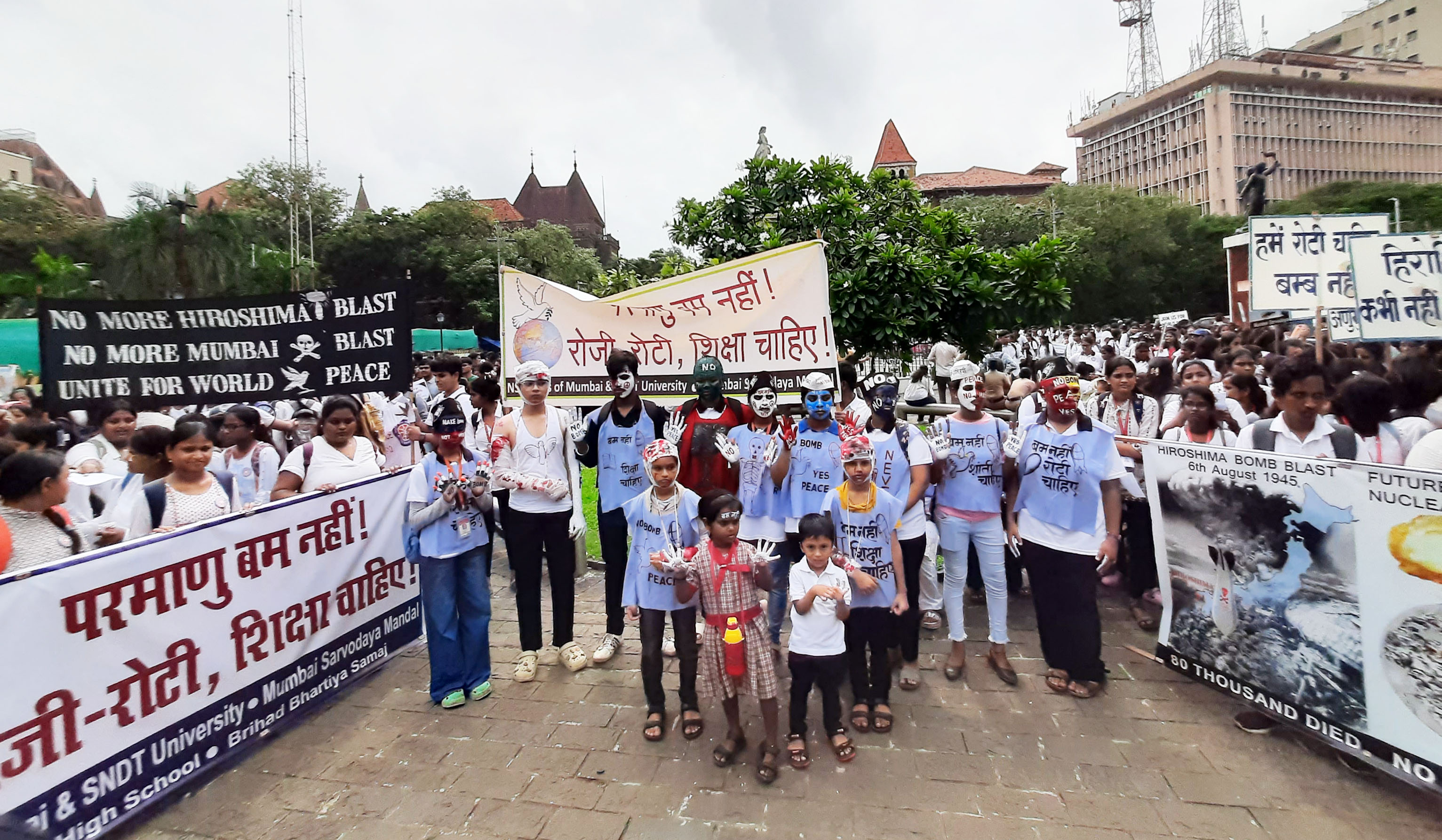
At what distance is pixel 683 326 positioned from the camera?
5539 mm

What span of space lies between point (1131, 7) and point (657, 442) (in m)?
138

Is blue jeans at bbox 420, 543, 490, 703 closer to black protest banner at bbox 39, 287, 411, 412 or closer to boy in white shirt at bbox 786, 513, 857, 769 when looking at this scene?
black protest banner at bbox 39, 287, 411, 412

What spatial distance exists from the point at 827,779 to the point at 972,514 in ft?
6.16

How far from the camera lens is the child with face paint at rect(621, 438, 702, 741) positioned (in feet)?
13.1

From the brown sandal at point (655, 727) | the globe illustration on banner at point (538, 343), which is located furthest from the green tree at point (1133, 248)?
the brown sandal at point (655, 727)

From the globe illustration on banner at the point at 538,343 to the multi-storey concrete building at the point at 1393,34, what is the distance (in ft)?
409

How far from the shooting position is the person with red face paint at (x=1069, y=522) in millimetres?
4289

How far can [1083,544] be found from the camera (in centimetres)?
430

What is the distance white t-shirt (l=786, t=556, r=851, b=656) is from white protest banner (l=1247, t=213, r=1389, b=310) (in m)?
6.09

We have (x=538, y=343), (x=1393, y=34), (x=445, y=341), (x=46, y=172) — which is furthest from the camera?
(x=1393, y=34)

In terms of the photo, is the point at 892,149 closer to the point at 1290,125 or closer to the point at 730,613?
the point at 1290,125

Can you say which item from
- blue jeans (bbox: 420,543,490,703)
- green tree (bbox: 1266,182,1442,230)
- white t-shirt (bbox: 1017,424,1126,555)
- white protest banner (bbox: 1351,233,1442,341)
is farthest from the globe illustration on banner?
green tree (bbox: 1266,182,1442,230)

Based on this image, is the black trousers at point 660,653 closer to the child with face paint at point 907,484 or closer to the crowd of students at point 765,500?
the crowd of students at point 765,500

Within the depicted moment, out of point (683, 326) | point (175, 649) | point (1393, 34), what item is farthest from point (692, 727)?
point (1393, 34)
